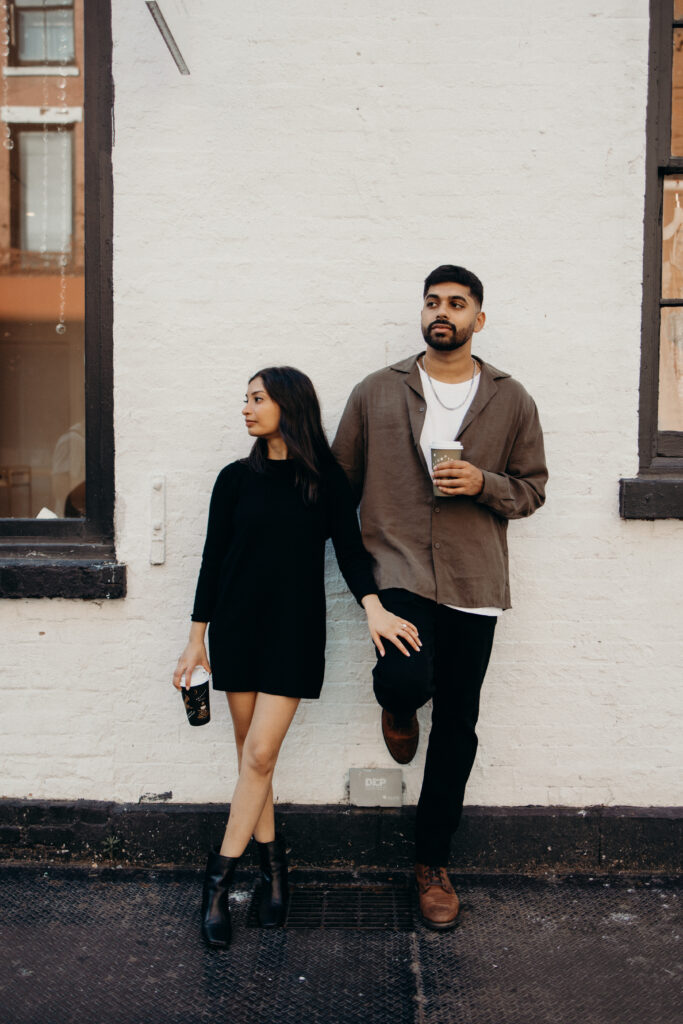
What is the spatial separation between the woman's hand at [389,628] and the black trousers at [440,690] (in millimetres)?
49

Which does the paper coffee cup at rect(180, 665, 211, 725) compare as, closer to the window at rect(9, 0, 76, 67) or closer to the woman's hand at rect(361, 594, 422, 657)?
the woman's hand at rect(361, 594, 422, 657)

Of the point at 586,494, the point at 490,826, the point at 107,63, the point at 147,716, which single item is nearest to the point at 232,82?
the point at 107,63

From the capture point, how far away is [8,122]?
12.0 ft

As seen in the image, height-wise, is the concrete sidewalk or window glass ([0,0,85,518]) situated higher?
window glass ([0,0,85,518])

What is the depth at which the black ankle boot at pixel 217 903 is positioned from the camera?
285 centimetres

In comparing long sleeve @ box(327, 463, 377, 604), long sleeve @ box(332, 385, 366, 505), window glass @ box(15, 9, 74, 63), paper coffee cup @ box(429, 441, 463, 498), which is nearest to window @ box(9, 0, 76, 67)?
window glass @ box(15, 9, 74, 63)

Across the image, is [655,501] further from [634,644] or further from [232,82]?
[232,82]

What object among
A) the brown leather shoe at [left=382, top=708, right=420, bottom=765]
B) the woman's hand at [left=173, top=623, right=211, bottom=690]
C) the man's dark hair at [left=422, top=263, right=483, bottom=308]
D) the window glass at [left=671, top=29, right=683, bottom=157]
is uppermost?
the window glass at [left=671, top=29, right=683, bottom=157]

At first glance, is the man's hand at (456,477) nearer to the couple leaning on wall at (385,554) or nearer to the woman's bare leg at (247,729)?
the couple leaning on wall at (385,554)

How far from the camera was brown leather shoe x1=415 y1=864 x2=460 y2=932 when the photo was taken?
9.80 ft

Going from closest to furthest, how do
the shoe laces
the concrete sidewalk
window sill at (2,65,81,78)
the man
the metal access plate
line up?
the concrete sidewalk < the man < the shoe laces < the metal access plate < window sill at (2,65,81,78)

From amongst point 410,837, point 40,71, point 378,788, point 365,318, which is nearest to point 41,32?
point 40,71

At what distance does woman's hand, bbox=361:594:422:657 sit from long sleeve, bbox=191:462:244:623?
0.56 metres

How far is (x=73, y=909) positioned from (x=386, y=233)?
294cm
